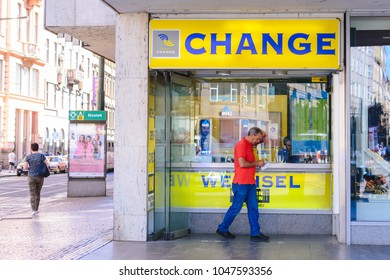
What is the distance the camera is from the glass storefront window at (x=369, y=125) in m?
10.6

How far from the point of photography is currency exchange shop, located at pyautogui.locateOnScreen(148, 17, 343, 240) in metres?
10.6

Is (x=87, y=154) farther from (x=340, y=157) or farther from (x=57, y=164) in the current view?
(x=57, y=164)

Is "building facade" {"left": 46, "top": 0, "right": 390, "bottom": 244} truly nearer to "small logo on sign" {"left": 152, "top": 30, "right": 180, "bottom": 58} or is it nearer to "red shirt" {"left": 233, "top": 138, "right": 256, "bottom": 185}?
"small logo on sign" {"left": 152, "top": 30, "right": 180, "bottom": 58}

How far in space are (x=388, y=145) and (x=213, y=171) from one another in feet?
9.72

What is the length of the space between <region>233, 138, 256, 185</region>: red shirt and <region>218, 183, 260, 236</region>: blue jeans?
94mm

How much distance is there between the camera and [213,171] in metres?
12.1

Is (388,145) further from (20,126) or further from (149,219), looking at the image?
(20,126)

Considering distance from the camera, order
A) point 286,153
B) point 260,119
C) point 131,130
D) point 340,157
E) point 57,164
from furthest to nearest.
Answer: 1. point 57,164
2. point 260,119
3. point 286,153
4. point 131,130
5. point 340,157

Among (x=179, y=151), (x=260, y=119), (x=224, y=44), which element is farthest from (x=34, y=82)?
(x=224, y=44)

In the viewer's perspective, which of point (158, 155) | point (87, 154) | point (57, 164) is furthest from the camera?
point (57, 164)

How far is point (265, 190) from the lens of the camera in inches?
468

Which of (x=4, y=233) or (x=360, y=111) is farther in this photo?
(x=4, y=233)

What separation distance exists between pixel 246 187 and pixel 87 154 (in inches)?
464
